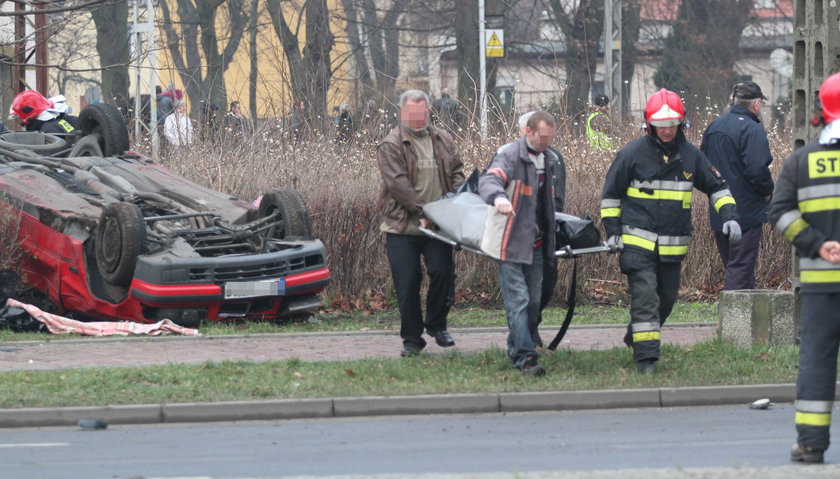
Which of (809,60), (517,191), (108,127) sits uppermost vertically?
(809,60)

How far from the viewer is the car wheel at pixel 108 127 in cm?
1448

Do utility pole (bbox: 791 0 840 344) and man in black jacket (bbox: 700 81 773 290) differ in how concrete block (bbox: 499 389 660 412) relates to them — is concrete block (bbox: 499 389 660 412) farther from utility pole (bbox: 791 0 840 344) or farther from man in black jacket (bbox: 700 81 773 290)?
man in black jacket (bbox: 700 81 773 290)

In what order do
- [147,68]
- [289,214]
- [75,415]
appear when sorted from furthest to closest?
[147,68] → [289,214] → [75,415]

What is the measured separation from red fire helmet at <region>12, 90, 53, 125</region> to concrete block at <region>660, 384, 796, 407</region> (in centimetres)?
910

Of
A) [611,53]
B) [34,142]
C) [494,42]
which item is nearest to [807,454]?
[34,142]

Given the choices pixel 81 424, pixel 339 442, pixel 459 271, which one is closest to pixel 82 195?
pixel 459 271

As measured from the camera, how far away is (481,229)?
30.8 ft

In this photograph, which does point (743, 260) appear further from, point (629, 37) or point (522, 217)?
point (629, 37)

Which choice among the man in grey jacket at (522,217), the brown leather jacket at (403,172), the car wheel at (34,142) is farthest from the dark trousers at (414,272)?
the car wheel at (34,142)

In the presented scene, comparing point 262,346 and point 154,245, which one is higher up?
point 154,245

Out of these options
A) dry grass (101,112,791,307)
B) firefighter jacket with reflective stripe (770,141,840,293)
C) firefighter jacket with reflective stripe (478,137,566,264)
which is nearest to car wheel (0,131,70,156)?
dry grass (101,112,791,307)

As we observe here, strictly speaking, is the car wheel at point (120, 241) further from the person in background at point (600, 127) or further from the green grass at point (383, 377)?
the person in background at point (600, 127)

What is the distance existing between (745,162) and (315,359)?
4.03m

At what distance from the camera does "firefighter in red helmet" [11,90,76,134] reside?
15.3 meters
